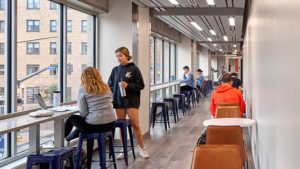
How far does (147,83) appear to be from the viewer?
758 centimetres

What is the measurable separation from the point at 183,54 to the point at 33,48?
10.9 meters

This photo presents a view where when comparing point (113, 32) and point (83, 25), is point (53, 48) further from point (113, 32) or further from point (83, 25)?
point (113, 32)

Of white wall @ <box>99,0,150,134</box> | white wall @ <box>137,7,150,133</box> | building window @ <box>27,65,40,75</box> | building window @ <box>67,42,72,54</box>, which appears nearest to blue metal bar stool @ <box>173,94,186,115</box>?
white wall @ <box>137,7,150,133</box>

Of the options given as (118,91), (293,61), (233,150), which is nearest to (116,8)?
(118,91)

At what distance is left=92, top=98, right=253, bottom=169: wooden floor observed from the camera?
211 inches

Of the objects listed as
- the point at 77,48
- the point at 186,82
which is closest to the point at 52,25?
the point at 77,48

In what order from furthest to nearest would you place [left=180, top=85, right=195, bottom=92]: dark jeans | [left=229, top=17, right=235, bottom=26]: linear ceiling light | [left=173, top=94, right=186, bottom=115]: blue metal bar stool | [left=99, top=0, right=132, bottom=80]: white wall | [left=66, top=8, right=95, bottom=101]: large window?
[left=180, top=85, right=195, bottom=92]: dark jeans, [left=173, top=94, right=186, bottom=115]: blue metal bar stool, [left=229, top=17, right=235, bottom=26]: linear ceiling light, [left=99, top=0, right=132, bottom=80]: white wall, [left=66, top=8, right=95, bottom=101]: large window

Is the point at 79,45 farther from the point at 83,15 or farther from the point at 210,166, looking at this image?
the point at 210,166

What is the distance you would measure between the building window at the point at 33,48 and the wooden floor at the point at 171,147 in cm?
167

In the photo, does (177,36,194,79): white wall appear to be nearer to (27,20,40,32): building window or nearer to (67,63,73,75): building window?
(67,63,73,75): building window

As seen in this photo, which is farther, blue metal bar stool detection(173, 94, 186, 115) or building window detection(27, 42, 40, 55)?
blue metal bar stool detection(173, 94, 186, 115)

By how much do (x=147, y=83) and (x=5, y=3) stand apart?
3803 mm

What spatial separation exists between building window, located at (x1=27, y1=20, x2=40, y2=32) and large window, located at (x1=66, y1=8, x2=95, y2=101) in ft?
2.86

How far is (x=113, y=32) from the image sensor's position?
680 centimetres
